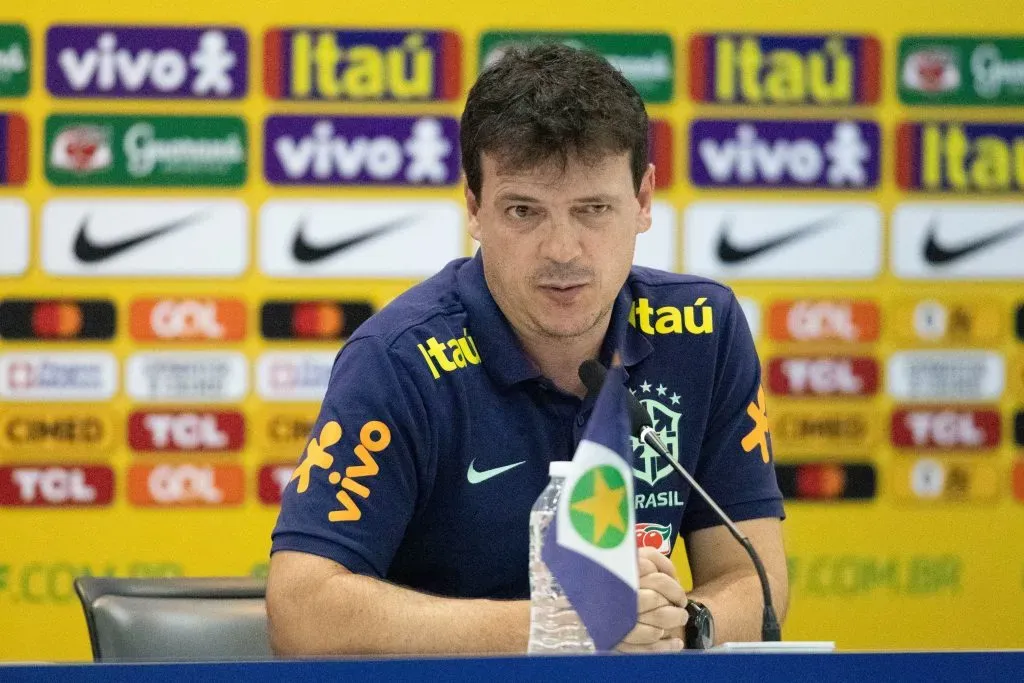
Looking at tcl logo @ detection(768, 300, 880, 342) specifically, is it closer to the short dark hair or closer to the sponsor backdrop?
the sponsor backdrop

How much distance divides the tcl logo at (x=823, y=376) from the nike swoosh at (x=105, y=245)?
1.45 meters

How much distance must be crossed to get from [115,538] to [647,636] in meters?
1.94

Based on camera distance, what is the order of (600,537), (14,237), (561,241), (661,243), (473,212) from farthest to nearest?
(661,243)
(14,237)
(473,212)
(561,241)
(600,537)

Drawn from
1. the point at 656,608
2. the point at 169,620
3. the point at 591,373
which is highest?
the point at 591,373

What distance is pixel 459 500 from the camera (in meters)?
1.71

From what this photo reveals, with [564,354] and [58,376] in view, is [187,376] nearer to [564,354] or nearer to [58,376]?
[58,376]

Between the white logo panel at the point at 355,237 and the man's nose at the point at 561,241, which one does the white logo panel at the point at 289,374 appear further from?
the man's nose at the point at 561,241

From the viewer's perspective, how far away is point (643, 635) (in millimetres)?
1453

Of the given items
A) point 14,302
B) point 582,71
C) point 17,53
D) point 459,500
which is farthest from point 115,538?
point 582,71

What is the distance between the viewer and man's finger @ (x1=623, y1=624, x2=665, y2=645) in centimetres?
145

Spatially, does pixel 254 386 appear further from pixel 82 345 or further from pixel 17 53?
pixel 17 53

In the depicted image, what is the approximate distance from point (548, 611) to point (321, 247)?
174 centimetres

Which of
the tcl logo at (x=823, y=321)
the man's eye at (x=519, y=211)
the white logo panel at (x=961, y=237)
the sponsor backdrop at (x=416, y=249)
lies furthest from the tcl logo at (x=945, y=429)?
the man's eye at (x=519, y=211)

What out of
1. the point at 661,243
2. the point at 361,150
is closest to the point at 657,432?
the point at 661,243
